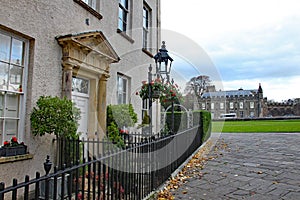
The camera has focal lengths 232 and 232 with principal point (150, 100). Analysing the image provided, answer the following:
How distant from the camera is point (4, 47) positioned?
4.16 m

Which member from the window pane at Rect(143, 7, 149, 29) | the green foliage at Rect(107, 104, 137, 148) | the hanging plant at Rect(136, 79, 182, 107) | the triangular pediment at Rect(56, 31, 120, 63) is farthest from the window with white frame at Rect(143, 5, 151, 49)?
the green foliage at Rect(107, 104, 137, 148)

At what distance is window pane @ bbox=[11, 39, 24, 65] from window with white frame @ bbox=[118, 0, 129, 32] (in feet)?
14.4

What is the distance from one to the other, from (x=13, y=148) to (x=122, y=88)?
5.00m

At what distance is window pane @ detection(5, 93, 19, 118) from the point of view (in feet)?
13.8

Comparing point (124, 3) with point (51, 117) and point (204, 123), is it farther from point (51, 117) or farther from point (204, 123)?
point (204, 123)

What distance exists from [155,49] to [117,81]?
4253 mm

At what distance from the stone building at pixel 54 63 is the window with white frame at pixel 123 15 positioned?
0.14 feet

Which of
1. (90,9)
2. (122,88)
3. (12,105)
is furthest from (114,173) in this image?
(122,88)

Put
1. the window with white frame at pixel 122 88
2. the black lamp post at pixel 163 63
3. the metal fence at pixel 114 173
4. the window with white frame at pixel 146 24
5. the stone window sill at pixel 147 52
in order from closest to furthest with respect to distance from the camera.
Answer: the metal fence at pixel 114 173
the black lamp post at pixel 163 63
the window with white frame at pixel 122 88
the stone window sill at pixel 147 52
the window with white frame at pixel 146 24

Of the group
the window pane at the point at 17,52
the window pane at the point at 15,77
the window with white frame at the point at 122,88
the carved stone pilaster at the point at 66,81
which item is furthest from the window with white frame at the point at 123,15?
the window pane at the point at 15,77

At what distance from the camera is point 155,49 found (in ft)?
38.5

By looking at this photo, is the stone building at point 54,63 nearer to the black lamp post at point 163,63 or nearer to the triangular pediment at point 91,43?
the triangular pediment at point 91,43

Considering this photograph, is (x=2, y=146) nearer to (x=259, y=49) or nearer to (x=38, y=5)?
(x=38, y=5)

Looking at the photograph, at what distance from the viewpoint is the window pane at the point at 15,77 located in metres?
4.30
